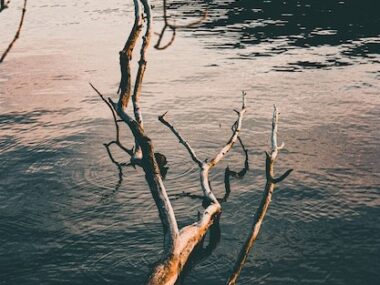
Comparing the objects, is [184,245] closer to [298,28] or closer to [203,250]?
[203,250]

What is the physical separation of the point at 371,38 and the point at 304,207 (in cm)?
2591

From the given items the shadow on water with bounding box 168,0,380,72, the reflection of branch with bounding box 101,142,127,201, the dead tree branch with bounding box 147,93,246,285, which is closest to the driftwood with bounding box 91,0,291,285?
the dead tree branch with bounding box 147,93,246,285

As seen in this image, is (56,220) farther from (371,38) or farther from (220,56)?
(371,38)

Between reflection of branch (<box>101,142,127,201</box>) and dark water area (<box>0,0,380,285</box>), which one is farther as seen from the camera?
reflection of branch (<box>101,142,127,201</box>)

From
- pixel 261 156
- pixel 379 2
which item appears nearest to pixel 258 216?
pixel 261 156

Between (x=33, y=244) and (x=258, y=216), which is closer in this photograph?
(x=258, y=216)

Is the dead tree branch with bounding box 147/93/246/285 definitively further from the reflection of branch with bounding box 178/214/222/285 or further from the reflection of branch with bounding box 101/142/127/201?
the reflection of branch with bounding box 101/142/127/201

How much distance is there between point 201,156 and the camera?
15523mm

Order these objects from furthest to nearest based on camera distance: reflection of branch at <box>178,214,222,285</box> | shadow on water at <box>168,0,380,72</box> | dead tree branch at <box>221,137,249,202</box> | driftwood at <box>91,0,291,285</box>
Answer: shadow on water at <box>168,0,380,72</box>, dead tree branch at <box>221,137,249,202</box>, reflection of branch at <box>178,214,222,285</box>, driftwood at <box>91,0,291,285</box>

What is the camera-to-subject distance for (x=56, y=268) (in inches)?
399

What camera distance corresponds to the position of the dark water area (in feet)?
33.7

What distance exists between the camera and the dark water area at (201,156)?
10266 mm

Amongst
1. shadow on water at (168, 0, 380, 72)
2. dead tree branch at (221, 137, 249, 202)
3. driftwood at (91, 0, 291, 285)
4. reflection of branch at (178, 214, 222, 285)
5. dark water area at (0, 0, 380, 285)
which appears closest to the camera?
driftwood at (91, 0, 291, 285)

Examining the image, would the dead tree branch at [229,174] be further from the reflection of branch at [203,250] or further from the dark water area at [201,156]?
the reflection of branch at [203,250]
